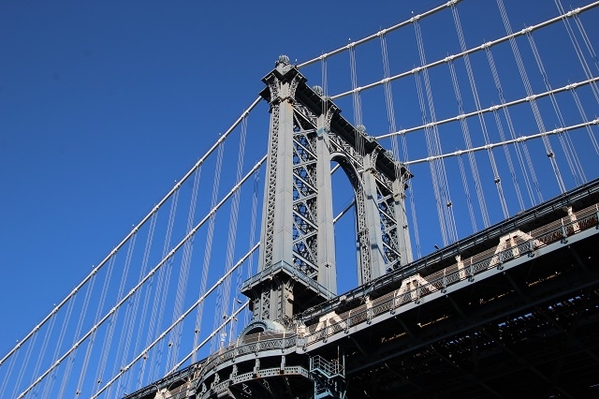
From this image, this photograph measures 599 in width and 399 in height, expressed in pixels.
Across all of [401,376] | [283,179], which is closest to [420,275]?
[401,376]

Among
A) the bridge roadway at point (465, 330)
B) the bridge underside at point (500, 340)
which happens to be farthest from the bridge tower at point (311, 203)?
the bridge underside at point (500, 340)

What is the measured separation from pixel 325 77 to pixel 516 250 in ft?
82.2

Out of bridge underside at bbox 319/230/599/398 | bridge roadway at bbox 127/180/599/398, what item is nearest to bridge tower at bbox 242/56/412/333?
bridge roadway at bbox 127/180/599/398

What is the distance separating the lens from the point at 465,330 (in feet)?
80.4

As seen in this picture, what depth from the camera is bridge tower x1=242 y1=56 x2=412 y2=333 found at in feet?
107

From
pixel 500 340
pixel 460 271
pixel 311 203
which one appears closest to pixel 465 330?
pixel 500 340

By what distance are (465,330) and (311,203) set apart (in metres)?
14.9

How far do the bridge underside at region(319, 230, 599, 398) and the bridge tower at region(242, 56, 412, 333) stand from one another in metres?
5.14

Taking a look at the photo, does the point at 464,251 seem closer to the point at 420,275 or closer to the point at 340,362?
the point at 420,275

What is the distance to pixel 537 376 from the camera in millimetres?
25875

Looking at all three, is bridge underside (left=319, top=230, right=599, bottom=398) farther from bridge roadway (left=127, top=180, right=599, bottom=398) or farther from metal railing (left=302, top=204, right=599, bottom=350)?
metal railing (left=302, top=204, right=599, bottom=350)

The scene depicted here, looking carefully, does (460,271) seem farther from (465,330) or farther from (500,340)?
(500,340)

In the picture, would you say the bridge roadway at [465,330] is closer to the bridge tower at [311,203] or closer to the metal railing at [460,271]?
the metal railing at [460,271]

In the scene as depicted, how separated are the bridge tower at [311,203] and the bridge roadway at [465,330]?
2.30m
